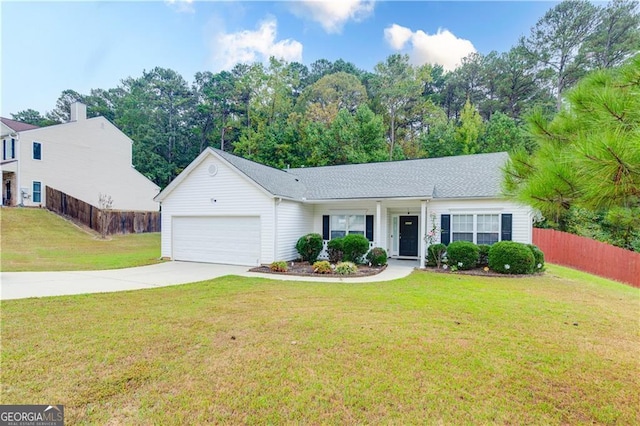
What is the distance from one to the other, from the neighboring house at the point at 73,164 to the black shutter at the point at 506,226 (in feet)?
92.4

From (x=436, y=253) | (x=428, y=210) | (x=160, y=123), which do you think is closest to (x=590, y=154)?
(x=436, y=253)

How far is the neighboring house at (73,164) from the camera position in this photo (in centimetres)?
2075

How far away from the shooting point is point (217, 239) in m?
12.9

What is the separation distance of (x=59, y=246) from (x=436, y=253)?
18.8m

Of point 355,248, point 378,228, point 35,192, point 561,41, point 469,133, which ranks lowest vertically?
point 355,248

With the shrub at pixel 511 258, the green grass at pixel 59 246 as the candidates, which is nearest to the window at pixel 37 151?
the green grass at pixel 59 246

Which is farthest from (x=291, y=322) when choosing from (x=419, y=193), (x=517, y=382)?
(x=419, y=193)

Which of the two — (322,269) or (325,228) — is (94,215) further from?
(322,269)

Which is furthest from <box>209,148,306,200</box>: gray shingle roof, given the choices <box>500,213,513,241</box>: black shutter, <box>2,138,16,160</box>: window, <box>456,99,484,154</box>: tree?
<box>2,138,16,160</box>: window

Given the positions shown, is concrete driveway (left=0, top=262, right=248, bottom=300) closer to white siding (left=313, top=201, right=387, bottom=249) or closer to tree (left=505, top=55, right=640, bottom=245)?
white siding (left=313, top=201, right=387, bottom=249)

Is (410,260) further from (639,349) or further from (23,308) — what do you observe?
(23,308)

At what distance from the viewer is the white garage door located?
12.3m

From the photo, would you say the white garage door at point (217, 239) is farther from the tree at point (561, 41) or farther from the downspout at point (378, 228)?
the tree at point (561, 41)

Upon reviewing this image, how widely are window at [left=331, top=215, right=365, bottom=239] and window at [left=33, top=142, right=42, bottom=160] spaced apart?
22.3 m
